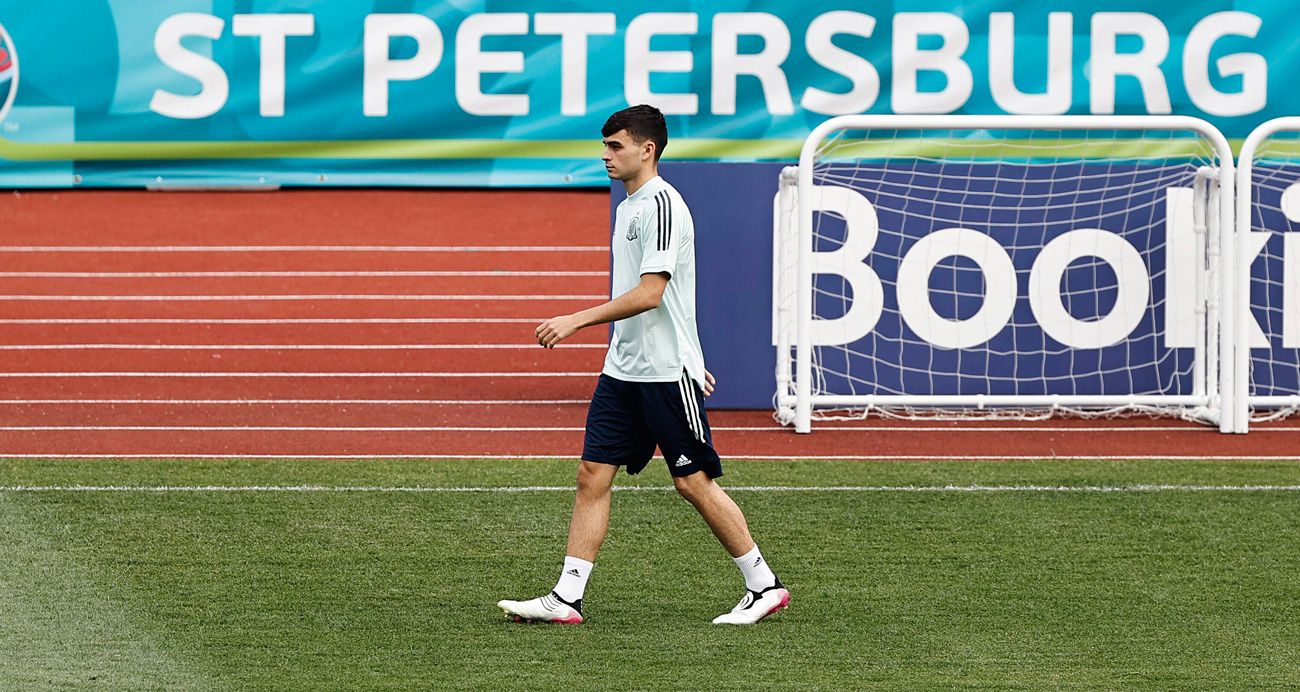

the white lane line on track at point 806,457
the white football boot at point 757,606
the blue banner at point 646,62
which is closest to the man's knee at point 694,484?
the white football boot at point 757,606

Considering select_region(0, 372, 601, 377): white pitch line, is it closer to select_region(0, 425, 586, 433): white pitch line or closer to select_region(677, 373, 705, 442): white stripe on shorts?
select_region(0, 425, 586, 433): white pitch line

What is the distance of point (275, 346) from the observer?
37.9 feet

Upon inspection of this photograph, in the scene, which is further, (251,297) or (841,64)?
(841,64)

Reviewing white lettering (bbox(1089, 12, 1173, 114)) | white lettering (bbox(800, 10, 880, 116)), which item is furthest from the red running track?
white lettering (bbox(1089, 12, 1173, 114))

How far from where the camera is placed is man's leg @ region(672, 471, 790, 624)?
5.23m

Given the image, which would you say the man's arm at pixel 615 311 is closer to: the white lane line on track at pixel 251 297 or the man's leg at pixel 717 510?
the man's leg at pixel 717 510

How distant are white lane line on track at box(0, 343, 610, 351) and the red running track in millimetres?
24

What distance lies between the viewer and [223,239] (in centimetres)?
1370

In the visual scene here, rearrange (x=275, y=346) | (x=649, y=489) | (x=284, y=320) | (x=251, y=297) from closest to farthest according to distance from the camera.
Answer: (x=649, y=489)
(x=275, y=346)
(x=284, y=320)
(x=251, y=297)

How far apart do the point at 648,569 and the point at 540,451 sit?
2.77 metres

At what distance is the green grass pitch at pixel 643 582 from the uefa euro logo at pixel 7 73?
6935 mm

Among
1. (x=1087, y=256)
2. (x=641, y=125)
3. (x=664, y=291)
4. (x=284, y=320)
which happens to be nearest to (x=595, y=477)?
(x=664, y=291)

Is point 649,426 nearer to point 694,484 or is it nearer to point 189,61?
point 694,484

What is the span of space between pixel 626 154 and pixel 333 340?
22.7 feet
